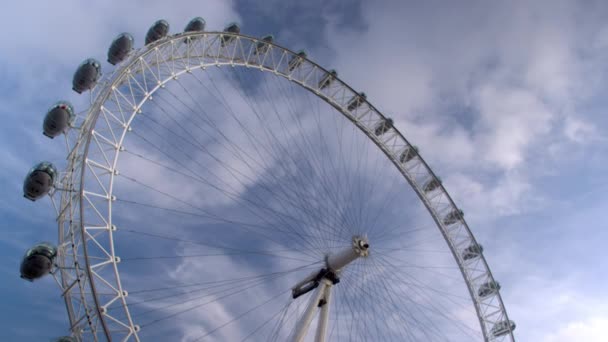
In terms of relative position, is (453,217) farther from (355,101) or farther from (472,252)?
(355,101)

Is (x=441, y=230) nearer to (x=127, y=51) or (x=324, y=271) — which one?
(x=324, y=271)

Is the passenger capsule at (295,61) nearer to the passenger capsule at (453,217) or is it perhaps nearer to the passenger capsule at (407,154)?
the passenger capsule at (407,154)

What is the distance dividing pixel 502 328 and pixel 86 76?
3540cm

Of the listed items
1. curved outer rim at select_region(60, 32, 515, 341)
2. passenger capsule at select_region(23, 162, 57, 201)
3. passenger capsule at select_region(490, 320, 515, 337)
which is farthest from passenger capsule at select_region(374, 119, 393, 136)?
passenger capsule at select_region(23, 162, 57, 201)

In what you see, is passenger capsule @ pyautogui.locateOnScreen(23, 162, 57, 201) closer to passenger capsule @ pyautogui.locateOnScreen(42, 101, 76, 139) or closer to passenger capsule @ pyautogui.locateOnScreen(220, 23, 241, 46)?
passenger capsule @ pyautogui.locateOnScreen(42, 101, 76, 139)

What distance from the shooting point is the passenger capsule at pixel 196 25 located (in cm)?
2459

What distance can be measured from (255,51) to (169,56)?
678 centimetres

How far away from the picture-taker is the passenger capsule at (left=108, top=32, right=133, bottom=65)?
20.6 meters

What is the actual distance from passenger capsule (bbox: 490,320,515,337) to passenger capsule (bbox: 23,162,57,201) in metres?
33.8

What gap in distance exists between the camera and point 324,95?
29.0m

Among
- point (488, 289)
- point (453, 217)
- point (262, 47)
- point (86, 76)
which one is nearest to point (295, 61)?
point (262, 47)

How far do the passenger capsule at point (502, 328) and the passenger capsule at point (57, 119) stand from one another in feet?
113

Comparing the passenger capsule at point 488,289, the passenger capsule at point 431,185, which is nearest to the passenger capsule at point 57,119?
the passenger capsule at point 431,185

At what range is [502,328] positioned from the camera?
32156mm
